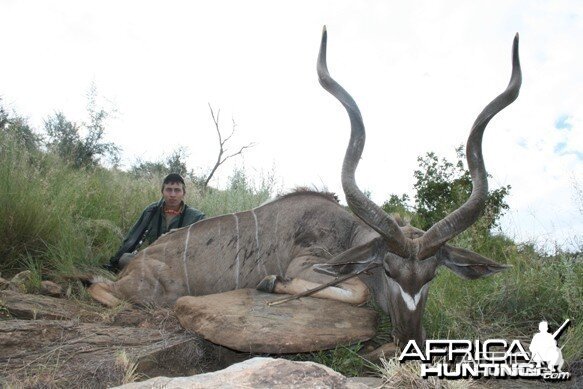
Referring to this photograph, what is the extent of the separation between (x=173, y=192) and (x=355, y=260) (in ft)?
9.20

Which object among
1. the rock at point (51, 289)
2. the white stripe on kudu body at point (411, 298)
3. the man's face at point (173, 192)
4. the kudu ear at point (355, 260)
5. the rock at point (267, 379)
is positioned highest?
the man's face at point (173, 192)

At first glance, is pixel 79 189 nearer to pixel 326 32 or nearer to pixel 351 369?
pixel 326 32

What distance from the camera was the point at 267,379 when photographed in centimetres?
188

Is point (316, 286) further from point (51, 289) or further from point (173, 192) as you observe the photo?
point (173, 192)

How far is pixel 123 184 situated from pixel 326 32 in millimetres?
4306

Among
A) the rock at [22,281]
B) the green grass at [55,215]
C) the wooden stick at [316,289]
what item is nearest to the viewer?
the wooden stick at [316,289]

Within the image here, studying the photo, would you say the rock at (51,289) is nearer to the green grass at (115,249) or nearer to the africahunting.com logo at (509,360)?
the green grass at (115,249)

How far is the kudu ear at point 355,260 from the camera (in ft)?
11.4

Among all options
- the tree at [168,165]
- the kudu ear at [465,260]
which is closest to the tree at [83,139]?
the tree at [168,165]

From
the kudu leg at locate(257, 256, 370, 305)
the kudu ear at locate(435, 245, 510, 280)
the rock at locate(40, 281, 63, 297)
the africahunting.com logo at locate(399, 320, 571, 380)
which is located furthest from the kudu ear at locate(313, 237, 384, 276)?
the rock at locate(40, 281, 63, 297)

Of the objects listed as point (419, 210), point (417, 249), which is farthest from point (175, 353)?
point (419, 210)

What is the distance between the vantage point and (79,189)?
603 cm

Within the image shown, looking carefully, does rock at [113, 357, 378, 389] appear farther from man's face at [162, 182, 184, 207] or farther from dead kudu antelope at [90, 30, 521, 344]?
man's face at [162, 182, 184, 207]

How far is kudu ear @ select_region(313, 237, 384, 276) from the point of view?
3477 mm
